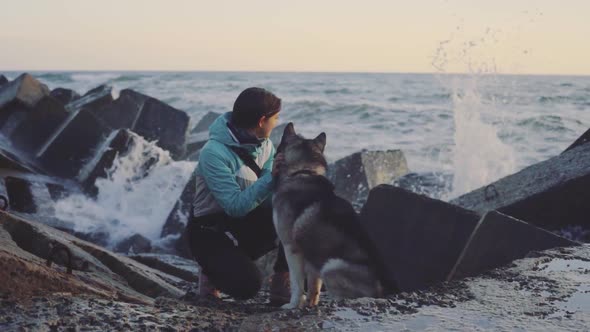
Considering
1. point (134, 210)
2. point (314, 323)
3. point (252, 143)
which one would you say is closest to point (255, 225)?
point (252, 143)

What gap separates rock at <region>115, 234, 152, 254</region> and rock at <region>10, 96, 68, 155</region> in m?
3.61

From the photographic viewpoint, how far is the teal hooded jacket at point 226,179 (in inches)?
156

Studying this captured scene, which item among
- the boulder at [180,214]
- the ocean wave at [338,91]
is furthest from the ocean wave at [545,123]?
the boulder at [180,214]

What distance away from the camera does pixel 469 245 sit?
4.28m

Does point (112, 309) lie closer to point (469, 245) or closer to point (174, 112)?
point (469, 245)

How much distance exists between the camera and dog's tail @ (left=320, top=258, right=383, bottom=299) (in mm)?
3676

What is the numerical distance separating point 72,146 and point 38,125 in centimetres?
110

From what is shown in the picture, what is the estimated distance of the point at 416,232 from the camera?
191 inches

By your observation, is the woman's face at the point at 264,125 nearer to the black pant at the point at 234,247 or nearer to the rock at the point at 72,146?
the black pant at the point at 234,247

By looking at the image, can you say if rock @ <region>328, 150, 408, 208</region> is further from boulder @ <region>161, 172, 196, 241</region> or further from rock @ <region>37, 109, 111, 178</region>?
rock @ <region>37, 109, 111, 178</region>

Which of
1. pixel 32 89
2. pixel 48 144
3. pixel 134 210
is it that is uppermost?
pixel 32 89

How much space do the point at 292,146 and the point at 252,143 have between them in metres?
0.26

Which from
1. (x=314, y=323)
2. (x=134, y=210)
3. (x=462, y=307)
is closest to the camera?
(x=314, y=323)

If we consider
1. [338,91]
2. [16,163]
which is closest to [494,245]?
[16,163]
